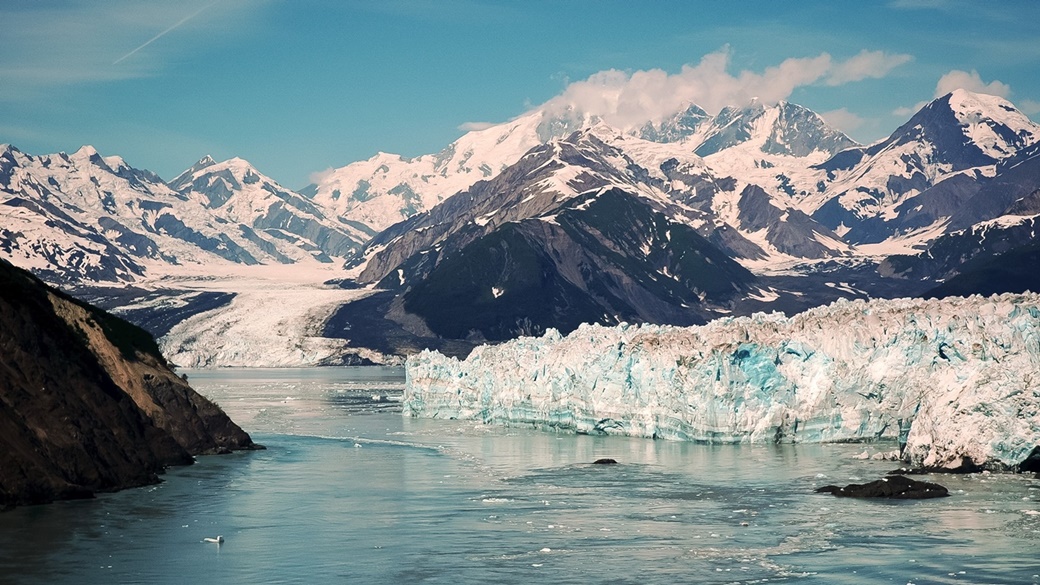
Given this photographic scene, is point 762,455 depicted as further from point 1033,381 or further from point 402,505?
point 402,505

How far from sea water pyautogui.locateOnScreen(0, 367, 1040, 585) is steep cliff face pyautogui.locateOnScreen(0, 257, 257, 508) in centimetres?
179

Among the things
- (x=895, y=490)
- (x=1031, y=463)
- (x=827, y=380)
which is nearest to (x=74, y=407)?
(x=895, y=490)

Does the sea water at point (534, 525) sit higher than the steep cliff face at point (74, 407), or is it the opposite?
the steep cliff face at point (74, 407)

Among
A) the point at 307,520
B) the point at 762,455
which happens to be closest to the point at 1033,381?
the point at 762,455

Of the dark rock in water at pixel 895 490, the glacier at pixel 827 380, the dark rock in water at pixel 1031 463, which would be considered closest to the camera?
the dark rock in water at pixel 895 490

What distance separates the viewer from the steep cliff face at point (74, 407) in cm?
6700

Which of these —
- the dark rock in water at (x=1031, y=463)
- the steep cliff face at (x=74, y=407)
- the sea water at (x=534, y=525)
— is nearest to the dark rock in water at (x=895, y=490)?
the sea water at (x=534, y=525)

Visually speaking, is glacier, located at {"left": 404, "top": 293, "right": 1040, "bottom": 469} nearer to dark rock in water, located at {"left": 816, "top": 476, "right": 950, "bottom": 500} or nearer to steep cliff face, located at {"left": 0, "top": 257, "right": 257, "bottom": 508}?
dark rock in water, located at {"left": 816, "top": 476, "right": 950, "bottom": 500}

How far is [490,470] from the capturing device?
90.6m

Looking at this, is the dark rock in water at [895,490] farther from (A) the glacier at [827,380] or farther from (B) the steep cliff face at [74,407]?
(B) the steep cliff face at [74,407]

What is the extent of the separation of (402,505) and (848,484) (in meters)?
25.8

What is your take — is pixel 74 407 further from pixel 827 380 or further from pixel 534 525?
pixel 827 380

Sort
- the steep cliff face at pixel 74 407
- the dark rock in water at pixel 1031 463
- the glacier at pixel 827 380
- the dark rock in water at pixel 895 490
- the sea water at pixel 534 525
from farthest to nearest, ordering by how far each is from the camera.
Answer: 1. the glacier at pixel 827 380
2. the dark rock in water at pixel 1031 463
3. the dark rock in water at pixel 895 490
4. the steep cliff face at pixel 74 407
5. the sea water at pixel 534 525

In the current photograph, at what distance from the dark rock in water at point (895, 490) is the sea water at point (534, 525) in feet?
3.94
